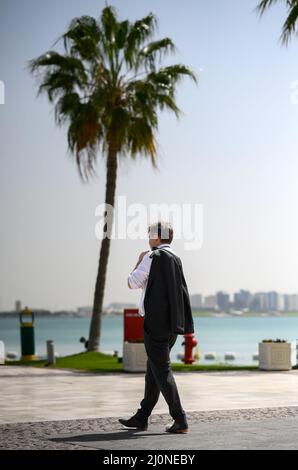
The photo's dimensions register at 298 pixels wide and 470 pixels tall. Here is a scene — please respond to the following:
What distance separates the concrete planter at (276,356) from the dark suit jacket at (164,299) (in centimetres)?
1146

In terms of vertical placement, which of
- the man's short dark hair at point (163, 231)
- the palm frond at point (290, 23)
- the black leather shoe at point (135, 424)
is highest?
the palm frond at point (290, 23)

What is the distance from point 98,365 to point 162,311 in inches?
553

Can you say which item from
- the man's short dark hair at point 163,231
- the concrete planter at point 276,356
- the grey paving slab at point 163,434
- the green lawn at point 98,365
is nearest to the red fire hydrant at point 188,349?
the green lawn at point 98,365

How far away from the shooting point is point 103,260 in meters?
28.7

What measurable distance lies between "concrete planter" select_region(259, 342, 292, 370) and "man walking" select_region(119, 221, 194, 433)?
11.3m

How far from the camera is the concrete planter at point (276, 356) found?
21.2 metres

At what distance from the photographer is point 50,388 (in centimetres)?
1659

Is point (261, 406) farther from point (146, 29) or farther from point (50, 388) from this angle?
point (146, 29)

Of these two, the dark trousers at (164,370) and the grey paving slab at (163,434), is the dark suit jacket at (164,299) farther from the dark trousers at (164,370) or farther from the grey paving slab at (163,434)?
the grey paving slab at (163,434)

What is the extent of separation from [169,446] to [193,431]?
116 centimetres

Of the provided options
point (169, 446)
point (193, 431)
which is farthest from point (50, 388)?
point (169, 446)

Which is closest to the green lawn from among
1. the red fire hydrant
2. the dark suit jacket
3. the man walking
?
the red fire hydrant

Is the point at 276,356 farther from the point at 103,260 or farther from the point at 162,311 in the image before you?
the point at 162,311

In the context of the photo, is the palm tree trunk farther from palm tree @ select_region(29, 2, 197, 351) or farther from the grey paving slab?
the grey paving slab
